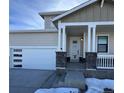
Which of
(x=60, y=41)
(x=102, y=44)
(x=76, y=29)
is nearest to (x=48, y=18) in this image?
(x=76, y=29)

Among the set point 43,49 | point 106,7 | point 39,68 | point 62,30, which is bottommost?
point 39,68

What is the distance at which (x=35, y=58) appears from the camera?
1600cm

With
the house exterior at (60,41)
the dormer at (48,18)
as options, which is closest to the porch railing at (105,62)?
the house exterior at (60,41)

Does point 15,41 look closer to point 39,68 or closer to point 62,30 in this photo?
point 39,68

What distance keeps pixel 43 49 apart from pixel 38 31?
161 centimetres

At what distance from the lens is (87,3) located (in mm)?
11547

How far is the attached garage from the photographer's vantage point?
15.7 meters

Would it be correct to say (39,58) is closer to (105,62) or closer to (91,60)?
(91,60)

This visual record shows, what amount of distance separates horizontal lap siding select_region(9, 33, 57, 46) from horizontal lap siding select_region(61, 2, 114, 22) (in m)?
4.05

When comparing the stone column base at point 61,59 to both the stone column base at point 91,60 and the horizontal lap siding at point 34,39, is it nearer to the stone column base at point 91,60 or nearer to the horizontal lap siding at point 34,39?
the stone column base at point 91,60

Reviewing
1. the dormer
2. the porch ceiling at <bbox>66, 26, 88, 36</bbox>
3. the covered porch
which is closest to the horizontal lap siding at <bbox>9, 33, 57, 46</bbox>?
the porch ceiling at <bbox>66, 26, 88, 36</bbox>

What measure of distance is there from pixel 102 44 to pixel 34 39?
5854mm

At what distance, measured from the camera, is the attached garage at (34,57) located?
1567 centimetres
